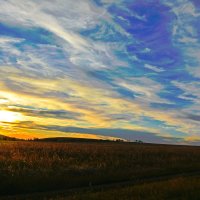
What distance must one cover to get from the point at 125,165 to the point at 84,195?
52.8 ft

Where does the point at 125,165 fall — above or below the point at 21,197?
above

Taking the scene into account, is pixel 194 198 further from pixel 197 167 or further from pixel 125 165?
pixel 197 167

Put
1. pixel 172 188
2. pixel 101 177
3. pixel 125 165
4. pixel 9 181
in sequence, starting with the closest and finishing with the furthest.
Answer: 1. pixel 172 188
2. pixel 9 181
3. pixel 101 177
4. pixel 125 165

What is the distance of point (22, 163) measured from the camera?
30.0 m

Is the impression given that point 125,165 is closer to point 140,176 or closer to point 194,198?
point 140,176

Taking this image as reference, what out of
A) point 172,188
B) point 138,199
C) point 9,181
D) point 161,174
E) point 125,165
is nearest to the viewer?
point 138,199

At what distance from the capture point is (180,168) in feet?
117

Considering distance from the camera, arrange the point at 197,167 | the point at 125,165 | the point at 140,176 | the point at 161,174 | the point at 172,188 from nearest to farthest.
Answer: the point at 172,188 → the point at 140,176 → the point at 161,174 → the point at 125,165 → the point at 197,167

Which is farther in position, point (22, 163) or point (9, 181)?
point (22, 163)

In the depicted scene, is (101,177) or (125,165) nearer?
(101,177)

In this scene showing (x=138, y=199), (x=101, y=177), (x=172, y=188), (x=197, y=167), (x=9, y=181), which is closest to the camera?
(x=138, y=199)

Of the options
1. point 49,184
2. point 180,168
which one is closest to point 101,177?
point 49,184

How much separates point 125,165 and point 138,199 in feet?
56.1

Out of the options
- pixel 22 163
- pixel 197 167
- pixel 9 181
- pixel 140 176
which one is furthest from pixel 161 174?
pixel 9 181
